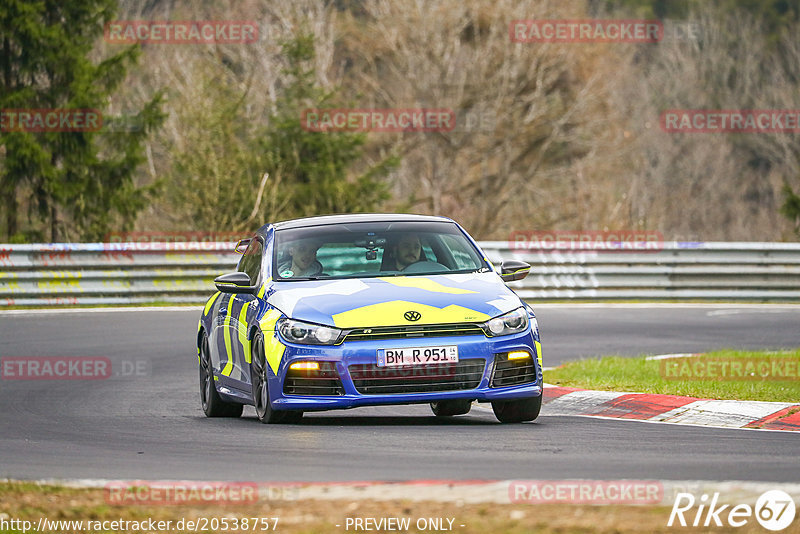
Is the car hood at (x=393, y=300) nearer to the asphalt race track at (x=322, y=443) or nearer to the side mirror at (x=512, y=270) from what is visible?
the side mirror at (x=512, y=270)

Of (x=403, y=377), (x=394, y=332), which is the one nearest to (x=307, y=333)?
(x=394, y=332)

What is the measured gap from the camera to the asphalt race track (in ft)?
25.6

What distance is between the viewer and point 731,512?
6.33 m

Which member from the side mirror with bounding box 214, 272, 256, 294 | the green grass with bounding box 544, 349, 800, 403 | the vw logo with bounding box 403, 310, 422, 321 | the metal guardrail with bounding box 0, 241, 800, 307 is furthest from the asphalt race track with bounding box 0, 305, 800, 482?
the metal guardrail with bounding box 0, 241, 800, 307

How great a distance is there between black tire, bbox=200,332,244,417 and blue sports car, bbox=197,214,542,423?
51 cm

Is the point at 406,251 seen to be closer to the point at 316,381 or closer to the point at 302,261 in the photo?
the point at 302,261

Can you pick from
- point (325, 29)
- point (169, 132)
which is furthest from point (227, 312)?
point (325, 29)

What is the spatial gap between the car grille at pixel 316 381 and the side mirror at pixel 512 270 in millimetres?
1875

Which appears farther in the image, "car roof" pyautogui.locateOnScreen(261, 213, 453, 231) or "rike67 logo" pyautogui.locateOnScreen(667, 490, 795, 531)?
"car roof" pyautogui.locateOnScreen(261, 213, 453, 231)

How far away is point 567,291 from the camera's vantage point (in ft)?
78.6

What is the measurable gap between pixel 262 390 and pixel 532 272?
13745mm

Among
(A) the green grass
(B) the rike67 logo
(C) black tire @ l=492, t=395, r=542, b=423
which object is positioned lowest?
(A) the green grass

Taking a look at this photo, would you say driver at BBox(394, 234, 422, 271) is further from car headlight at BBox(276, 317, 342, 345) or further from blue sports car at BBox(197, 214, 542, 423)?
car headlight at BBox(276, 317, 342, 345)

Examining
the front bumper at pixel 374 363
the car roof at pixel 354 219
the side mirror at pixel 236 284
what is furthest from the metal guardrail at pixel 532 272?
the front bumper at pixel 374 363
